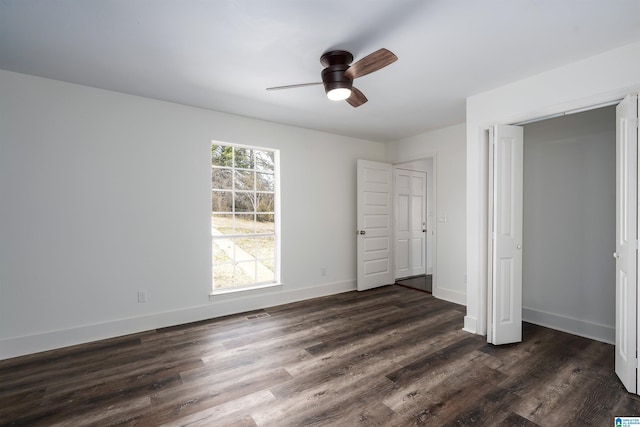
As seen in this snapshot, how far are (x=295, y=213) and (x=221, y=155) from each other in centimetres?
132

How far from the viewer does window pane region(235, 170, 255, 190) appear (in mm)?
4152

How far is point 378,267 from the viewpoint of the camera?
526cm

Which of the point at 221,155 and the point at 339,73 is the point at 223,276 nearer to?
the point at 221,155

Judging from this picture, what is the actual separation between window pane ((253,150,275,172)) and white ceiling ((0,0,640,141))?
3.76 ft

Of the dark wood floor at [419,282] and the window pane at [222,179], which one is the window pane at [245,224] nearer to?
the window pane at [222,179]

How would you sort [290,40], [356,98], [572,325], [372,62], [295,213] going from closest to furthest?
[372,62] < [290,40] < [356,98] < [572,325] < [295,213]

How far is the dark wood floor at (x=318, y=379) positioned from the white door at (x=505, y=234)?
0.25 metres

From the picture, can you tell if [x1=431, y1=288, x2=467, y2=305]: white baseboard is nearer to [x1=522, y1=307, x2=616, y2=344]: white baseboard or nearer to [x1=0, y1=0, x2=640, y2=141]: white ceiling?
[x1=522, y1=307, x2=616, y2=344]: white baseboard

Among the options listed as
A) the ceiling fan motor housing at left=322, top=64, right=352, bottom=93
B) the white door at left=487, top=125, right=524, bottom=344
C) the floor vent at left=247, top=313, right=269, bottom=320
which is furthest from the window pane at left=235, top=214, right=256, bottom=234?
the white door at left=487, top=125, right=524, bottom=344

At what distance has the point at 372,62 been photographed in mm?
2072

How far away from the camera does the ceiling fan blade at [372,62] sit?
6.39ft

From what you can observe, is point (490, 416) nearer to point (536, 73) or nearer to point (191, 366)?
point (191, 366)

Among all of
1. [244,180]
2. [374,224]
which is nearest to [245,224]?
[244,180]

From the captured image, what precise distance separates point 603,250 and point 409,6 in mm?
3166
